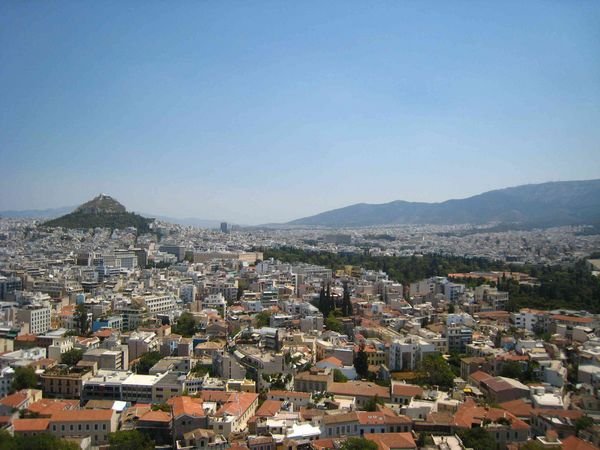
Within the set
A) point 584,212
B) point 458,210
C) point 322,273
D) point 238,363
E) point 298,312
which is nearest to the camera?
point 238,363

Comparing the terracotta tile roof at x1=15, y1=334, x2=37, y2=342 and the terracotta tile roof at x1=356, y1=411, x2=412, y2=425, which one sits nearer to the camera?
the terracotta tile roof at x1=356, y1=411, x2=412, y2=425

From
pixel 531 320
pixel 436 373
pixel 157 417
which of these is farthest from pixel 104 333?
pixel 531 320

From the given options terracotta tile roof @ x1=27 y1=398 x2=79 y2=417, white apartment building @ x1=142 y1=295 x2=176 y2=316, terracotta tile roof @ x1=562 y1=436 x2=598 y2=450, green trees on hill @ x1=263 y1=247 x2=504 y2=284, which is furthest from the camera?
green trees on hill @ x1=263 y1=247 x2=504 y2=284

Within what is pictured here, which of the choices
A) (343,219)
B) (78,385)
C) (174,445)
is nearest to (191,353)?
(78,385)

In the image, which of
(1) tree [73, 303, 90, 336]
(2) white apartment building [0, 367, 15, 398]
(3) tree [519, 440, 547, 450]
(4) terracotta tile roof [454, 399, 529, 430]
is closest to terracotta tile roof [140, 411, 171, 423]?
(2) white apartment building [0, 367, 15, 398]

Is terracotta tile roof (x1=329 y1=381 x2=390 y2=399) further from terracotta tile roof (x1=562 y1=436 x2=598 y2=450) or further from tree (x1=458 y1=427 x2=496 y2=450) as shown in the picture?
terracotta tile roof (x1=562 y1=436 x2=598 y2=450)

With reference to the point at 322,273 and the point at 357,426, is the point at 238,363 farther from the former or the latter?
the point at 322,273

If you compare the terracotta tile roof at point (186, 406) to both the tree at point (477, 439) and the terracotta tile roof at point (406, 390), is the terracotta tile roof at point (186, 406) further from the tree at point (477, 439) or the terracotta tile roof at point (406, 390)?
the tree at point (477, 439)
